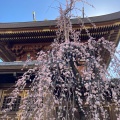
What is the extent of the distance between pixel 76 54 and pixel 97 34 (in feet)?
11.2

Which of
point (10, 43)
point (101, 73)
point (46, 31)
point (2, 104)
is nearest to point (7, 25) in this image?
point (10, 43)

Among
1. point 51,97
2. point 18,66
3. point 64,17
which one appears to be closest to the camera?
point 51,97

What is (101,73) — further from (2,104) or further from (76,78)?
(2,104)

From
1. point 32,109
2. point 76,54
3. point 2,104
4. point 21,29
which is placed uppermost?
point 21,29

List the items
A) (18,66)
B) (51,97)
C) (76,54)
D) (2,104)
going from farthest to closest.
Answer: (2,104)
(18,66)
(76,54)
(51,97)

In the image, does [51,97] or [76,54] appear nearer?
[51,97]

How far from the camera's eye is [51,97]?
3.83 m

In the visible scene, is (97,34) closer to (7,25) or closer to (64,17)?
(64,17)

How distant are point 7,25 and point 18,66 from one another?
10.6 feet

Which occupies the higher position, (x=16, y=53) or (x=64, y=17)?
(x=16, y=53)

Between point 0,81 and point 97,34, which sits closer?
point 0,81

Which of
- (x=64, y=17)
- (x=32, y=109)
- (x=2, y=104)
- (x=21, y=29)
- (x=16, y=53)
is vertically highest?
(x=21, y=29)

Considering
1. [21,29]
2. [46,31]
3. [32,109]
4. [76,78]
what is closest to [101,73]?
[76,78]

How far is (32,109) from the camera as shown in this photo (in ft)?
12.8
